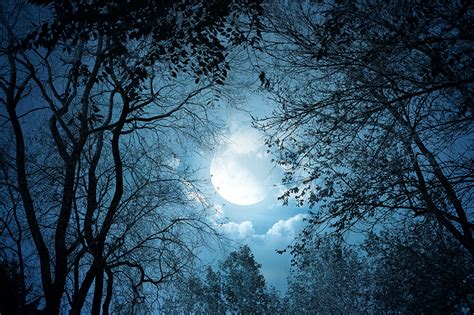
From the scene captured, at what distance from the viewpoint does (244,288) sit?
1196 inches

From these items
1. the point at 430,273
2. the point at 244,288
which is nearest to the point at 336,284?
the point at 244,288

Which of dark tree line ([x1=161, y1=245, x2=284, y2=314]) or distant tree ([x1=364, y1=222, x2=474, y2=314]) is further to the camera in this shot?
dark tree line ([x1=161, y1=245, x2=284, y2=314])

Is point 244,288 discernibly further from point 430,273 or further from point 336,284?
point 430,273

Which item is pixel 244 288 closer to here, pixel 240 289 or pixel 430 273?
pixel 240 289

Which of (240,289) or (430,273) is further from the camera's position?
(240,289)

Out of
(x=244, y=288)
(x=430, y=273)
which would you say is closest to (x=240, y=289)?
(x=244, y=288)

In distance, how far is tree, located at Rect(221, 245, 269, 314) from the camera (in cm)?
3045

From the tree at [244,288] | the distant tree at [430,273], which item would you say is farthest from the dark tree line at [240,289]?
the distant tree at [430,273]

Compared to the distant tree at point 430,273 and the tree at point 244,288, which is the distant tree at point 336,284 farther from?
the distant tree at point 430,273

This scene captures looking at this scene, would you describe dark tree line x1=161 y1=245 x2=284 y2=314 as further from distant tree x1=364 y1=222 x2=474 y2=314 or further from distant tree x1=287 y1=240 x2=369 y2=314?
distant tree x1=364 y1=222 x2=474 y2=314

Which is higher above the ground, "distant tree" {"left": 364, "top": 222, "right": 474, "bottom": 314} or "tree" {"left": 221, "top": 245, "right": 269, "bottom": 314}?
"tree" {"left": 221, "top": 245, "right": 269, "bottom": 314}

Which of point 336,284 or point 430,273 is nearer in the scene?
point 430,273

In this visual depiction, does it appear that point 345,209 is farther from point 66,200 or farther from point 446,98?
point 66,200

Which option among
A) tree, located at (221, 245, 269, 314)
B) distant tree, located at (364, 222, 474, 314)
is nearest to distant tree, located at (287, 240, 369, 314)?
tree, located at (221, 245, 269, 314)
